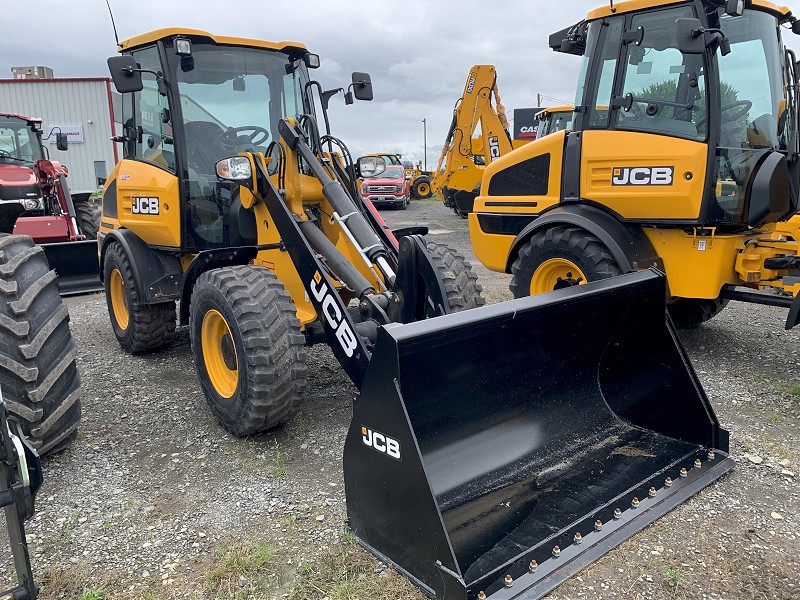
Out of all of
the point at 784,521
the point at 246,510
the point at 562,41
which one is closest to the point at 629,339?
the point at 784,521

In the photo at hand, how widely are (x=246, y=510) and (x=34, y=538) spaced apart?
0.93m

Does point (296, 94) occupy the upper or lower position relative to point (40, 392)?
upper

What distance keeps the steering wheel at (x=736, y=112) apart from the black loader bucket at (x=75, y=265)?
6.31 metres

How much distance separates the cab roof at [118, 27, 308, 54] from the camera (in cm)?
450

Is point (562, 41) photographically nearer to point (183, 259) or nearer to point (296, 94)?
point (296, 94)

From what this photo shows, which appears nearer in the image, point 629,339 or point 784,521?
point 784,521

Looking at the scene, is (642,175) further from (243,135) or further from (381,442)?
(381,442)

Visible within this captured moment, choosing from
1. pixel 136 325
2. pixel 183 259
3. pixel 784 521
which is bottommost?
pixel 784 521

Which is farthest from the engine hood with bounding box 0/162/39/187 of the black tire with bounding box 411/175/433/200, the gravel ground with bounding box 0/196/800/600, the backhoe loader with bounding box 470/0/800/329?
the black tire with bounding box 411/175/433/200

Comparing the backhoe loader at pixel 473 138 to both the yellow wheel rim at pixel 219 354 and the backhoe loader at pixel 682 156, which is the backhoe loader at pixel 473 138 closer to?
the backhoe loader at pixel 682 156

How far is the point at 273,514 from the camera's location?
3.12 metres

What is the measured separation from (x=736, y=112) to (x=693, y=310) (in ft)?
6.12

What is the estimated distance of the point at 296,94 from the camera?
5.08m

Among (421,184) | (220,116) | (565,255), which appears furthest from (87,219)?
(421,184)
